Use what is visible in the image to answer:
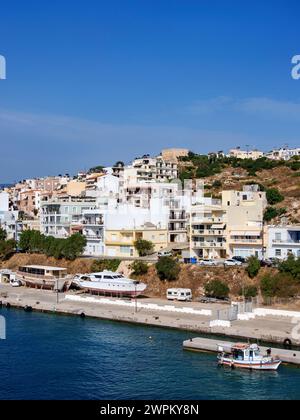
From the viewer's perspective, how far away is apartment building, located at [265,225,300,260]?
30780 mm

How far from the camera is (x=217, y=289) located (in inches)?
1150

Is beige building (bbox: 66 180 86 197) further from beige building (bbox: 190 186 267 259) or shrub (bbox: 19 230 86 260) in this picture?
beige building (bbox: 190 186 267 259)

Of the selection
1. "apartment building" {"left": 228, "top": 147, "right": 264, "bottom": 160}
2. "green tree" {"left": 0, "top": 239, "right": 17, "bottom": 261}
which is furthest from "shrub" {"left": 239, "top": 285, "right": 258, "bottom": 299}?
"apartment building" {"left": 228, "top": 147, "right": 264, "bottom": 160}

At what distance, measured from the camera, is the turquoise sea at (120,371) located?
57.1ft

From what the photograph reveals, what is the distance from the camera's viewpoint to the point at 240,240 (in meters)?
33.6

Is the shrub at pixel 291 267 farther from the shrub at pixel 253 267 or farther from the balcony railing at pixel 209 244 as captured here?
the balcony railing at pixel 209 244

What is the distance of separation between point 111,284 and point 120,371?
1233 centimetres

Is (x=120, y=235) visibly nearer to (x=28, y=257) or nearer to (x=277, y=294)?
(x=28, y=257)

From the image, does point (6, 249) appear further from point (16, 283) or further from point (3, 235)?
point (16, 283)

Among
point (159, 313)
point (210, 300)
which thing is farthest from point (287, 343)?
point (210, 300)

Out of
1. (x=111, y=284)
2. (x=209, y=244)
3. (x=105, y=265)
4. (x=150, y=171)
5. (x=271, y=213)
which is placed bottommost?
(x=111, y=284)

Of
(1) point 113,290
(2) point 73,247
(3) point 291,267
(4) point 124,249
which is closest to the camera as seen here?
(3) point 291,267

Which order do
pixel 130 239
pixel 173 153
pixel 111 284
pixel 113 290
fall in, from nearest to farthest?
pixel 113 290 → pixel 111 284 → pixel 130 239 → pixel 173 153
